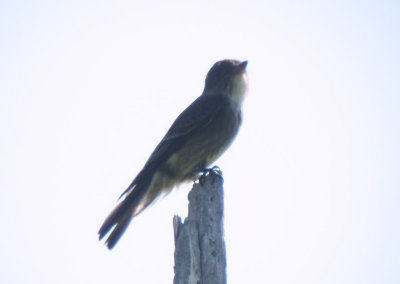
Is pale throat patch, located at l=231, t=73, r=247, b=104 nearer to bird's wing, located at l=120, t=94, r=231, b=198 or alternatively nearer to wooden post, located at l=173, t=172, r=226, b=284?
bird's wing, located at l=120, t=94, r=231, b=198

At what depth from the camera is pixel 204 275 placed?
4.32 metres

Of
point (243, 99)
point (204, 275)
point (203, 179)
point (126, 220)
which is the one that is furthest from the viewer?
point (243, 99)

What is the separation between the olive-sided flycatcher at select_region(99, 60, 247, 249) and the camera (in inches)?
254

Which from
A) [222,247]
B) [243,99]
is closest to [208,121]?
[243,99]

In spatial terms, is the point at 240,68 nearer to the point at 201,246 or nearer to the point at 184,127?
the point at 184,127

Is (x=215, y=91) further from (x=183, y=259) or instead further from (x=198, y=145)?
(x=183, y=259)

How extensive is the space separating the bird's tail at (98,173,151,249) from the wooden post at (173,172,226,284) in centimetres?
113

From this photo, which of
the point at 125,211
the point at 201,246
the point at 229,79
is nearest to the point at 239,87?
the point at 229,79

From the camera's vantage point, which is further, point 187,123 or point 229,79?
point 229,79

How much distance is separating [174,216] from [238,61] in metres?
4.02

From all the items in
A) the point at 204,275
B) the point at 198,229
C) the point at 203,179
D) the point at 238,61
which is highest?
the point at 238,61

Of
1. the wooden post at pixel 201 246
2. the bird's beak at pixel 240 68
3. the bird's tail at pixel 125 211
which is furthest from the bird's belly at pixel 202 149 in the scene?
the wooden post at pixel 201 246

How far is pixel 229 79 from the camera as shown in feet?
26.5

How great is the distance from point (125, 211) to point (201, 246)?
1.80 metres
